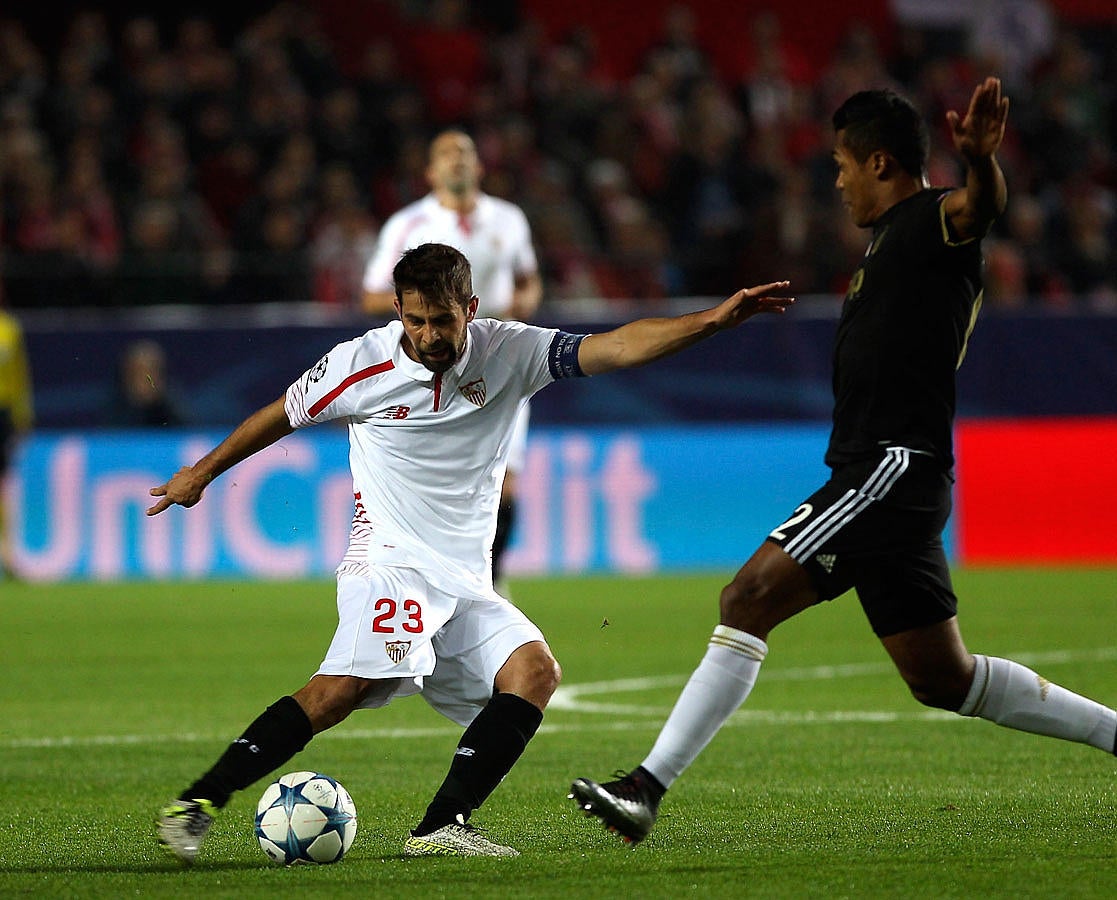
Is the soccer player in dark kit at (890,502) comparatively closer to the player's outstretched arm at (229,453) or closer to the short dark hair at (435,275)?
the short dark hair at (435,275)

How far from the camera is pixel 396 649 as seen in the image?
5246 millimetres

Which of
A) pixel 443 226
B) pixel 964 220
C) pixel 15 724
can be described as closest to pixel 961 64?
pixel 443 226

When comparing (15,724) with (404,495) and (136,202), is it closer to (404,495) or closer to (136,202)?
(404,495)

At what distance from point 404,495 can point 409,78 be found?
15532 mm

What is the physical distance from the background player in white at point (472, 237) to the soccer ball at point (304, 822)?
195 inches

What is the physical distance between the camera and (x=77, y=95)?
18156 millimetres

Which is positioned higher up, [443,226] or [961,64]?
[961,64]

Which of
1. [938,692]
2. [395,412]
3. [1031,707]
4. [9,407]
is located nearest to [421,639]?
[395,412]

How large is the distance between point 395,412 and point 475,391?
0.75 feet

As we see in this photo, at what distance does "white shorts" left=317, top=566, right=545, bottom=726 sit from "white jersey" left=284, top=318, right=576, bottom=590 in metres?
0.08

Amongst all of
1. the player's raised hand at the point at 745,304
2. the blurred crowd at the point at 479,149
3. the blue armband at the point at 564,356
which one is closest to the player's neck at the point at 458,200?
the blue armband at the point at 564,356

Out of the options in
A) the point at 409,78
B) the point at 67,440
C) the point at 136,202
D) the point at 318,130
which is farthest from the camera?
the point at 409,78

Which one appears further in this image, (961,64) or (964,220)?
(961,64)

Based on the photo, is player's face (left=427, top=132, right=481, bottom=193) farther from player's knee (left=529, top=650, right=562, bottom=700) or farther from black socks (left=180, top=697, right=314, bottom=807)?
black socks (left=180, top=697, right=314, bottom=807)
